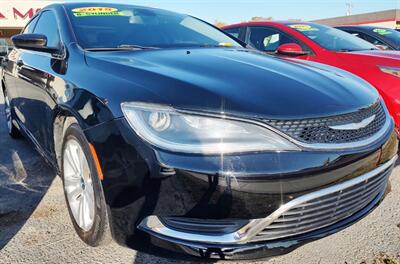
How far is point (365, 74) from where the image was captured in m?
3.79

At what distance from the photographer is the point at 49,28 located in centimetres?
319

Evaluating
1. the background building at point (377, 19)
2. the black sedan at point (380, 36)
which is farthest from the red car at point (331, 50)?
the background building at point (377, 19)

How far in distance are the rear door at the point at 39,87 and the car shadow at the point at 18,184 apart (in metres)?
0.38

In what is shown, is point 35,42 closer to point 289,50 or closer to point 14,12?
point 289,50

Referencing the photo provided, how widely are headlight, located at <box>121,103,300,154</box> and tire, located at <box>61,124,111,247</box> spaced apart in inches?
16.8

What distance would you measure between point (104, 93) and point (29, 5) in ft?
108

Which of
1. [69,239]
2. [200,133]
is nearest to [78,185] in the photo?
[69,239]

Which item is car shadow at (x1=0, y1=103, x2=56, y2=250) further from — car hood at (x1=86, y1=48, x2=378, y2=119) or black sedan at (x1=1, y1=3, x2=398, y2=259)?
car hood at (x1=86, y1=48, x2=378, y2=119)

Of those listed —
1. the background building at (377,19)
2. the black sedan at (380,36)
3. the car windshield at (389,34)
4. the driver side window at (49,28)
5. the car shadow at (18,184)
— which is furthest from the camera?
the background building at (377,19)

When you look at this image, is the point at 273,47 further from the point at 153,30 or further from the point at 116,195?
the point at 116,195

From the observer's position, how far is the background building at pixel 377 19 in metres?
33.3

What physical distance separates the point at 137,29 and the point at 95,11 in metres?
0.37

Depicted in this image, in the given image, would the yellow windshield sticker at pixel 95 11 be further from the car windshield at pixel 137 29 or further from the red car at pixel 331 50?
the red car at pixel 331 50

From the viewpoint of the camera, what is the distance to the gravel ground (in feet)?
7.20
